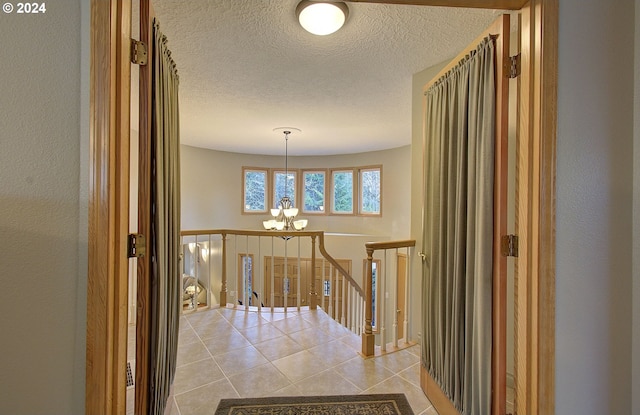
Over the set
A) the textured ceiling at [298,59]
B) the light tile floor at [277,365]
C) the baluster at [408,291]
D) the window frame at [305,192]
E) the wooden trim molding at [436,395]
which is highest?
the textured ceiling at [298,59]

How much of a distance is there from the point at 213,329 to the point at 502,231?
2.87m

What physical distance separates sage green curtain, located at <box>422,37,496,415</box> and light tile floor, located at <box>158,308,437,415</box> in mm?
465

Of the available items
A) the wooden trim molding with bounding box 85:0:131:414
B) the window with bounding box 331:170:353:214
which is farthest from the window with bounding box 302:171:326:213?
the wooden trim molding with bounding box 85:0:131:414

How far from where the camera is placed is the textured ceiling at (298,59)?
1.82 meters

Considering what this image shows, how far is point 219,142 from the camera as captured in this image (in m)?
5.71

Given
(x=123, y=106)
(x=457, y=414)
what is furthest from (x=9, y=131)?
(x=457, y=414)

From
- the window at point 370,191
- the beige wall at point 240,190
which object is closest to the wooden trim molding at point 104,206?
the beige wall at point 240,190

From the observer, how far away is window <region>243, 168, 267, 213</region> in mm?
7039

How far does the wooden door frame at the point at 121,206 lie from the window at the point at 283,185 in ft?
20.4

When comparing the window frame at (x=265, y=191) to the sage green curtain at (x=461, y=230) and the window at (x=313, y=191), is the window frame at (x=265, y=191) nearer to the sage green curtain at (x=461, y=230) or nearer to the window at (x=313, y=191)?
the window at (x=313, y=191)

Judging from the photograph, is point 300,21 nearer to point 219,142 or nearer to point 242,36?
point 242,36

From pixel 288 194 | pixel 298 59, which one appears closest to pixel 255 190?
pixel 288 194

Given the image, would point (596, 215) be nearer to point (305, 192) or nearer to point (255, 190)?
point (305, 192)

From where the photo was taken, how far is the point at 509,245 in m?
1.22
